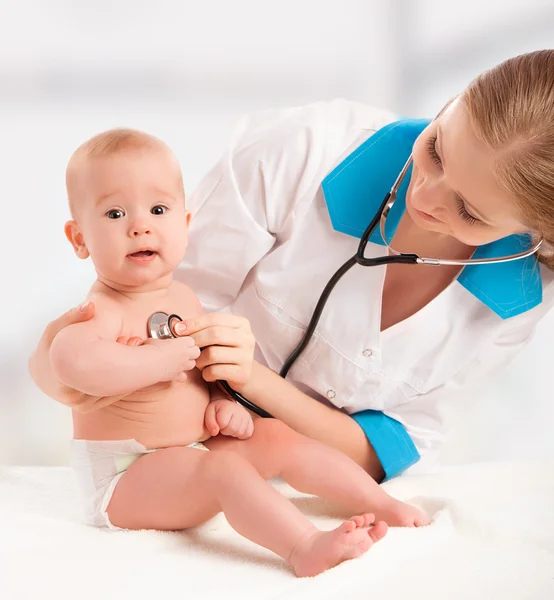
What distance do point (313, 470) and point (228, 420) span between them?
0.17 meters

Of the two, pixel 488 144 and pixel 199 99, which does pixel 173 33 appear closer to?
pixel 199 99

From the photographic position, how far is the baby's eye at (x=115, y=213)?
50.6 inches

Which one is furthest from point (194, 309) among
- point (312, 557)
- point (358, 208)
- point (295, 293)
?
point (312, 557)

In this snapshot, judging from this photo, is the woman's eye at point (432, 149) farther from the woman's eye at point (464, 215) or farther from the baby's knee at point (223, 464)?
the baby's knee at point (223, 464)

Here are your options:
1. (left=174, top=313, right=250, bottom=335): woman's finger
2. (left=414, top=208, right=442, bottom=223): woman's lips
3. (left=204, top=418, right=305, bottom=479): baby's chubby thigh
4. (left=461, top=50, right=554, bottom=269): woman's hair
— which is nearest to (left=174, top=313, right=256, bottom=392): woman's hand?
(left=174, top=313, right=250, bottom=335): woman's finger

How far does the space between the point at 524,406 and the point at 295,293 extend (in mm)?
812

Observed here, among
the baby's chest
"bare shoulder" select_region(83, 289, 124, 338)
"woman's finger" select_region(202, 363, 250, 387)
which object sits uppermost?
"bare shoulder" select_region(83, 289, 124, 338)

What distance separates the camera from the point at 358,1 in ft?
8.00

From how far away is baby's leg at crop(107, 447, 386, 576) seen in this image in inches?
46.3

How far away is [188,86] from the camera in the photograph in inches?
88.4

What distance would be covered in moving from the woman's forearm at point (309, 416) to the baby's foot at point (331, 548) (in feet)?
1.26

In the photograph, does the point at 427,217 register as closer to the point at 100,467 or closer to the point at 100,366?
the point at 100,366

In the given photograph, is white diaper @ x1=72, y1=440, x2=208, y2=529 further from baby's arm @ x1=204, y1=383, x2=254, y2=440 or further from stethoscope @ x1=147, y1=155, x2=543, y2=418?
stethoscope @ x1=147, y1=155, x2=543, y2=418

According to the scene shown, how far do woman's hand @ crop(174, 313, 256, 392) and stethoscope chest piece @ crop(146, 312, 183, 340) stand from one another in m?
0.01
